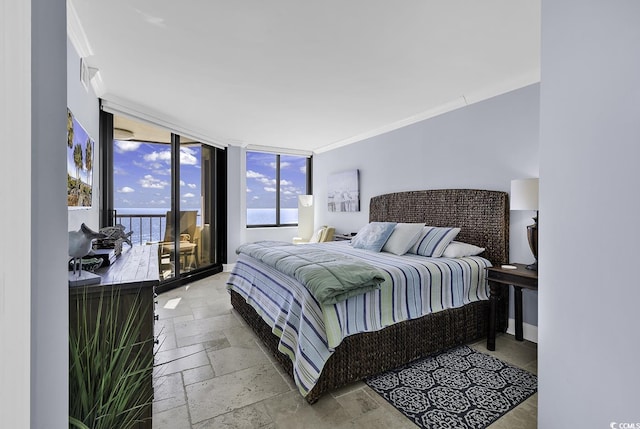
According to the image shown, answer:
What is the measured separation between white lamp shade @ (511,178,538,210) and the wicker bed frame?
51 centimetres

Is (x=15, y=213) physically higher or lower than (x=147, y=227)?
higher

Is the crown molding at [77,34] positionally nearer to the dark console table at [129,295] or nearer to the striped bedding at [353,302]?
the dark console table at [129,295]

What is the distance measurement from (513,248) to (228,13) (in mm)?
3218

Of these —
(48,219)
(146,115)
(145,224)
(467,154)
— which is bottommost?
(145,224)

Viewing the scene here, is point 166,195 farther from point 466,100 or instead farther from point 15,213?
point 15,213

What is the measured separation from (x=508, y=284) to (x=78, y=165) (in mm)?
3639

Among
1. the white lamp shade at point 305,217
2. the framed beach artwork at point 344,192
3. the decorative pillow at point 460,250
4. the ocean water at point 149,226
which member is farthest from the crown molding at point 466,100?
the ocean water at point 149,226

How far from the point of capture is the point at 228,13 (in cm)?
202

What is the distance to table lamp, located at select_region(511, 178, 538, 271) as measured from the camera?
8.22ft

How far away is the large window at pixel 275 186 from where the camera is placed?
6.38 meters

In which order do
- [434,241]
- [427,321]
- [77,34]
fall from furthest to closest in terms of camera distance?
[434,241]
[427,321]
[77,34]

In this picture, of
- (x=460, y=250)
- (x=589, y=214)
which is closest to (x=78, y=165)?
(x=589, y=214)

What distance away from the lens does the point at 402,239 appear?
11.1 ft

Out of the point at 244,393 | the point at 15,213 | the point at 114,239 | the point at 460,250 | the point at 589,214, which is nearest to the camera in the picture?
the point at 15,213
